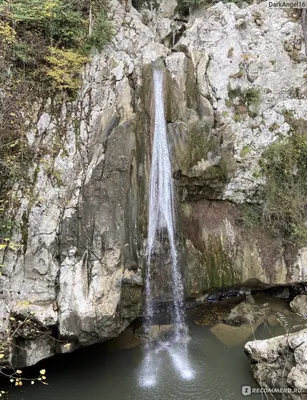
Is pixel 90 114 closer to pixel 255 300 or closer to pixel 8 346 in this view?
pixel 8 346

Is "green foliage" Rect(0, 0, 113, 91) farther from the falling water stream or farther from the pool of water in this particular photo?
the pool of water

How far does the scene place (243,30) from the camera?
12258 millimetres

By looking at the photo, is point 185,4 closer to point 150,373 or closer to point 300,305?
point 300,305

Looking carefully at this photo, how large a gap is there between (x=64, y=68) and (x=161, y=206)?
5588mm

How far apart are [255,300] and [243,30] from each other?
10927 mm

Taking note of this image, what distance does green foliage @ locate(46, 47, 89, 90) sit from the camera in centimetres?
946

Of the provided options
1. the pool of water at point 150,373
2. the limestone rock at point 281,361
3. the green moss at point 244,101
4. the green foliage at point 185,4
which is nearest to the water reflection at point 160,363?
the pool of water at point 150,373

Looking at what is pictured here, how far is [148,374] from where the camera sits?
8266mm

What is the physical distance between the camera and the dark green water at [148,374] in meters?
7.60

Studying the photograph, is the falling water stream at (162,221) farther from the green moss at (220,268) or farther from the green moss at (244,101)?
the green moss at (244,101)

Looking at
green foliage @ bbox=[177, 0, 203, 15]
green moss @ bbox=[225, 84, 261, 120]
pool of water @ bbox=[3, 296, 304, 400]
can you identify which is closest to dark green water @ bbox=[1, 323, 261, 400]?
pool of water @ bbox=[3, 296, 304, 400]

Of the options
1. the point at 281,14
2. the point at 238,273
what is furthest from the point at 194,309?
the point at 281,14

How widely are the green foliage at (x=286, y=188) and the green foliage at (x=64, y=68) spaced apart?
23.4 ft

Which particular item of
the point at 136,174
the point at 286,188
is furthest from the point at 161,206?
the point at 286,188
